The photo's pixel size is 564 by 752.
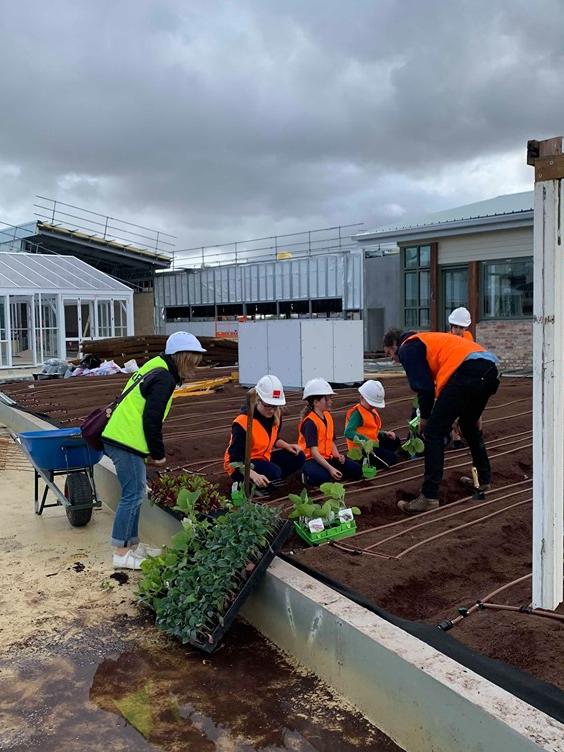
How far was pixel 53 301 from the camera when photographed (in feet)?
85.0

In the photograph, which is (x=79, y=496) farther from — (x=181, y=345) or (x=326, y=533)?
(x=326, y=533)

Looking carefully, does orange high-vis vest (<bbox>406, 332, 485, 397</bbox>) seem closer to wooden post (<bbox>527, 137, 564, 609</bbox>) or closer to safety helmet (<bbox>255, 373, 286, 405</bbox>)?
safety helmet (<bbox>255, 373, 286, 405</bbox>)

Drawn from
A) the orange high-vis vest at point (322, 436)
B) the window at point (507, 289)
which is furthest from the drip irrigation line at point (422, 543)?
the window at point (507, 289)

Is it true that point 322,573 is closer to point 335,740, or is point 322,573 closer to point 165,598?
point 165,598

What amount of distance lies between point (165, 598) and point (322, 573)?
880 millimetres

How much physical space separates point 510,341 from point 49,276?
1567 cm

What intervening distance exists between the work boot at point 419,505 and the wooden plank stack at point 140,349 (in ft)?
50.6

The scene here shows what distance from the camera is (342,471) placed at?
21.3ft

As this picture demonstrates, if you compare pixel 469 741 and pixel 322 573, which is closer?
pixel 469 741

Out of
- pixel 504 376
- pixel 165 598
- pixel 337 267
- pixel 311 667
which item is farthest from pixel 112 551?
pixel 337 267

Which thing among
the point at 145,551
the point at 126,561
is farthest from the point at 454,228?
the point at 126,561

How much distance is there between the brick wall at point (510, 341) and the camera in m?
18.4

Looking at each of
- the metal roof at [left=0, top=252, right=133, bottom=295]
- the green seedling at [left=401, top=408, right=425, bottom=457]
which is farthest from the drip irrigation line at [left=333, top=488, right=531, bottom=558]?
the metal roof at [left=0, top=252, right=133, bottom=295]

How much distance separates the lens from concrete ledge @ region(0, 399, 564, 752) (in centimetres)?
246
